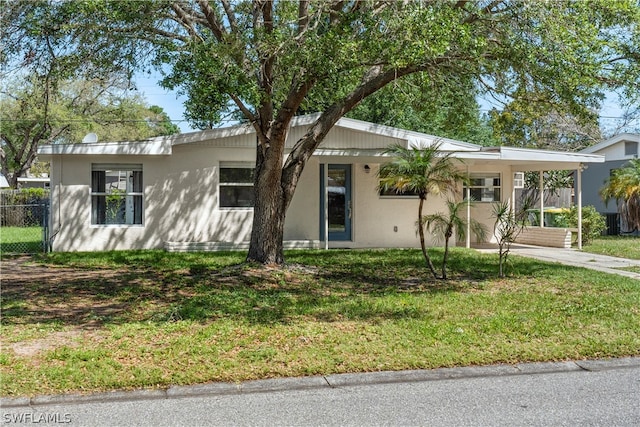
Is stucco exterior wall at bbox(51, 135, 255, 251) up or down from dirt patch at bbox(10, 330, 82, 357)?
up

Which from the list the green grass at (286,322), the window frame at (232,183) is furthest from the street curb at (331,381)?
Result: the window frame at (232,183)

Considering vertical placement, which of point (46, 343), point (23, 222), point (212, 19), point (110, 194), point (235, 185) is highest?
point (212, 19)

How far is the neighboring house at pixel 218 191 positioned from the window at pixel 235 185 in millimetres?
27

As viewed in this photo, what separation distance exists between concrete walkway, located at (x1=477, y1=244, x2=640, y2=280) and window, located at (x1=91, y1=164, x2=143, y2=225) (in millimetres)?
9971

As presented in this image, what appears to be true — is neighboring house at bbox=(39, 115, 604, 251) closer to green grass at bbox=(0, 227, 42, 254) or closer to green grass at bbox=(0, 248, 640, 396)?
green grass at bbox=(0, 227, 42, 254)

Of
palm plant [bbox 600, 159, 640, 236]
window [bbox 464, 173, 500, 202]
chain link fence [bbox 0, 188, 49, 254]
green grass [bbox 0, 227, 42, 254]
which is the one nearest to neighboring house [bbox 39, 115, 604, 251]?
chain link fence [bbox 0, 188, 49, 254]

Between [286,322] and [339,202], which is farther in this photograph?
[339,202]

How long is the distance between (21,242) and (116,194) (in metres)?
4.02

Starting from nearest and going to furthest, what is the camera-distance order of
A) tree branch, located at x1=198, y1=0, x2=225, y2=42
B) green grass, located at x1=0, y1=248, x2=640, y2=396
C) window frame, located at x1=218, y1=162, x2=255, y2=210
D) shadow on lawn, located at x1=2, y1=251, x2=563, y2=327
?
green grass, located at x1=0, y1=248, x2=640, y2=396
shadow on lawn, located at x1=2, y1=251, x2=563, y2=327
tree branch, located at x1=198, y1=0, x2=225, y2=42
window frame, located at x1=218, y1=162, x2=255, y2=210

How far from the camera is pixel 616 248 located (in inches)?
655

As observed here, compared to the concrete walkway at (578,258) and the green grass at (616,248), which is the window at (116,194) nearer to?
the concrete walkway at (578,258)

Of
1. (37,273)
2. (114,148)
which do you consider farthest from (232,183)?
(37,273)

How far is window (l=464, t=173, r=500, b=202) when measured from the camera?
18.5 metres

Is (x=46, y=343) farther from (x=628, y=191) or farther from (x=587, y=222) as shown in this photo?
(x=628, y=191)
